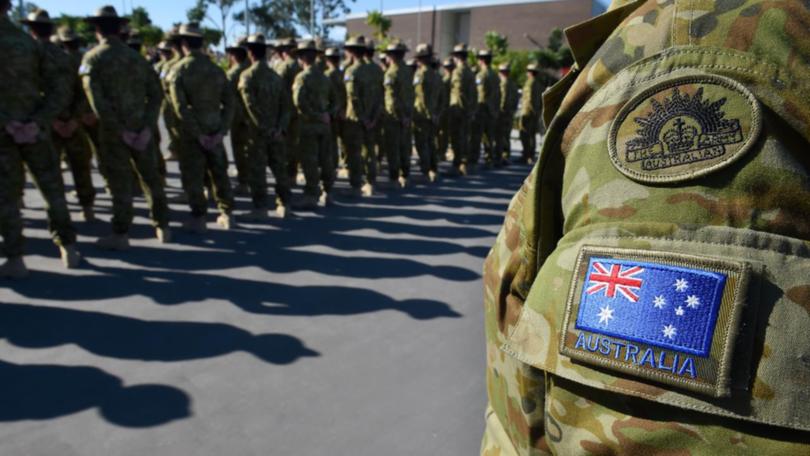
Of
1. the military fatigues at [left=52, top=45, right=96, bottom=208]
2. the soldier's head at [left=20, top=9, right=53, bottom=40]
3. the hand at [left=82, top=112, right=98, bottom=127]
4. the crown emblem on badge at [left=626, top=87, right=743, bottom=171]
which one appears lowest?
the military fatigues at [left=52, top=45, right=96, bottom=208]

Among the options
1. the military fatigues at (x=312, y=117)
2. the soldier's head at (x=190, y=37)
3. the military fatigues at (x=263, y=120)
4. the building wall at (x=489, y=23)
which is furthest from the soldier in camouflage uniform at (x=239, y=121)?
the building wall at (x=489, y=23)

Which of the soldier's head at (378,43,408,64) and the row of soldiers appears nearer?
the row of soldiers

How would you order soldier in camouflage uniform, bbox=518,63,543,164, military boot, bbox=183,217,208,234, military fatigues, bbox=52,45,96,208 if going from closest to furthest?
1. military boot, bbox=183,217,208,234
2. military fatigues, bbox=52,45,96,208
3. soldier in camouflage uniform, bbox=518,63,543,164

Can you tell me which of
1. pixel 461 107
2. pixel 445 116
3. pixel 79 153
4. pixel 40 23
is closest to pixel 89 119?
pixel 79 153

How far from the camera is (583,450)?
Result: 73cm

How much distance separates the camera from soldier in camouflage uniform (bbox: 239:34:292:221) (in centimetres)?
584

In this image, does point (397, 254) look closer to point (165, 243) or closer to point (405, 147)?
point (165, 243)

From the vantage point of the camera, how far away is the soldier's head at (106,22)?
4449 millimetres

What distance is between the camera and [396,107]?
25.7 ft

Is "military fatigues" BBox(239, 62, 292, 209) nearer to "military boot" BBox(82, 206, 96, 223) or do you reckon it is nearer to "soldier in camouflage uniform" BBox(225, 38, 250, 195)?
"soldier in camouflage uniform" BBox(225, 38, 250, 195)

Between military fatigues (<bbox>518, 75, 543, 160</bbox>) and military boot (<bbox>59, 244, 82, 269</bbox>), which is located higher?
military fatigues (<bbox>518, 75, 543, 160</bbox>)

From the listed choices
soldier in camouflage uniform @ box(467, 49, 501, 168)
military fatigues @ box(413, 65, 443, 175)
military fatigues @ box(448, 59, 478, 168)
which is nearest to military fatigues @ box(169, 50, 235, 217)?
military fatigues @ box(413, 65, 443, 175)

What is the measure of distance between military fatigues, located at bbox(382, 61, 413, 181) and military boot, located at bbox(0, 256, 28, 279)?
502 centimetres

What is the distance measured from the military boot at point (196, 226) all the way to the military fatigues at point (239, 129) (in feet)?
4.51
